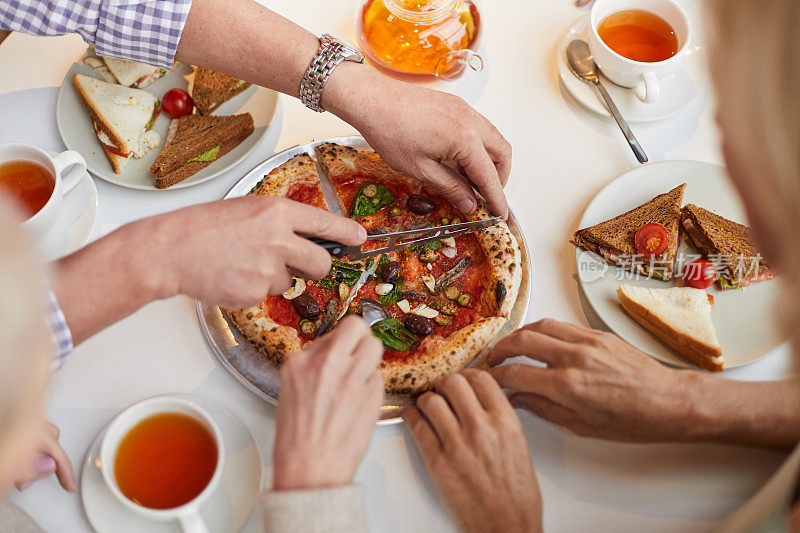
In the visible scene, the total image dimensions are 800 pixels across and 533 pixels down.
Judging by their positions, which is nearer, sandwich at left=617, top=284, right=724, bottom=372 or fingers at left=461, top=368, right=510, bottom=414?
fingers at left=461, top=368, right=510, bottom=414

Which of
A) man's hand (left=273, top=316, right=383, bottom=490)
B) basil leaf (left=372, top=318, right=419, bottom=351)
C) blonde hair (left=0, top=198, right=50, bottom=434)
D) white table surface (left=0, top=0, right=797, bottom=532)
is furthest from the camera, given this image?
basil leaf (left=372, top=318, right=419, bottom=351)

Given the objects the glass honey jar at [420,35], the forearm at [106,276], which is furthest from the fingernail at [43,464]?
the glass honey jar at [420,35]

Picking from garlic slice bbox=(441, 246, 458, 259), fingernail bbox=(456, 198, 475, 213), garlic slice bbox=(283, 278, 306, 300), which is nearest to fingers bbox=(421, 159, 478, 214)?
fingernail bbox=(456, 198, 475, 213)

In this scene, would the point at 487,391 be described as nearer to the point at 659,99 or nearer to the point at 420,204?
the point at 420,204

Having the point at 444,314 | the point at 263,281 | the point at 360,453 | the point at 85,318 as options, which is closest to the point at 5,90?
the point at 85,318

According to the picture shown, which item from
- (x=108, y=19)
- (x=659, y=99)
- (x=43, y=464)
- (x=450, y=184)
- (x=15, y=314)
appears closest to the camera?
(x=15, y=314)

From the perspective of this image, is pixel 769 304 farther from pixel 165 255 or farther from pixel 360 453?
pixel 165 255

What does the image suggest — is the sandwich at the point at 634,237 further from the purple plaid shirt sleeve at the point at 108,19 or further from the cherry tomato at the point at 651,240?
the purple plaid shirt sleeve at the point at 108,19

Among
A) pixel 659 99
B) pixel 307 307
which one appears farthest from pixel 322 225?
pixel 659 99

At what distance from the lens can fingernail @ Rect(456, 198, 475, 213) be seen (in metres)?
1.65

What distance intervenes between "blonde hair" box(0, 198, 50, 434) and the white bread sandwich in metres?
1.34

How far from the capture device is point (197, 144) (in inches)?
69.4

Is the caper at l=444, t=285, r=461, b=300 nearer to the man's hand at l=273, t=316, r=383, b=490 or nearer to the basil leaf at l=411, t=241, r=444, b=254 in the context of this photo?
the basil leaf at l=411, t=241, r=444, b=254

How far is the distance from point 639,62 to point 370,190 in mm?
895
